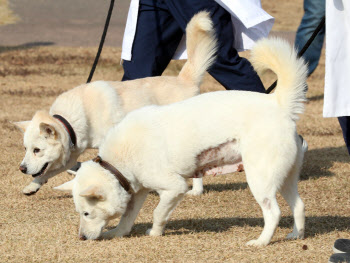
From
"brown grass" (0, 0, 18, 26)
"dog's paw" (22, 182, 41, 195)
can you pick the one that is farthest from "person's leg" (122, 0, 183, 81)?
"brown grass" (0, 0, 18, 26)

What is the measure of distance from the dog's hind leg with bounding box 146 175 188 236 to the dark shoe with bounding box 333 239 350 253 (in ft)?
2.77

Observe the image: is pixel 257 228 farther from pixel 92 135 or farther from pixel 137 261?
pixel 92 135

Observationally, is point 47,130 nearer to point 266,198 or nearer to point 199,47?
point 199,47

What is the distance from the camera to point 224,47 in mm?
4738

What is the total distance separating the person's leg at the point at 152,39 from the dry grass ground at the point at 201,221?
1028 millimetres

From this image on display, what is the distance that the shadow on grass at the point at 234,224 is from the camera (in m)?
3.76

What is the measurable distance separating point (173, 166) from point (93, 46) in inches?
366

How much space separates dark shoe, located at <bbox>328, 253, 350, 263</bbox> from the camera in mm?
3035

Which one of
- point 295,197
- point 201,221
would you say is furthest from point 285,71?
point 201,221

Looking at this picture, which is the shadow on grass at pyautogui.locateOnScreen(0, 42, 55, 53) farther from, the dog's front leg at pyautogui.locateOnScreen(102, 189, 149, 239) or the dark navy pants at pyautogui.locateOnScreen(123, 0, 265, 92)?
the dog's front leg at pyautogui.locateOnScreen(102, 189, 149, 239)

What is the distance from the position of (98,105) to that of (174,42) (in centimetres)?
92

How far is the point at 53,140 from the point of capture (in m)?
4.34

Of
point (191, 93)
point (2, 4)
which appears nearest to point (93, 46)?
point (2, 4)

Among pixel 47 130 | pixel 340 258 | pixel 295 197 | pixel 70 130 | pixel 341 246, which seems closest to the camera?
pixel 340 258
